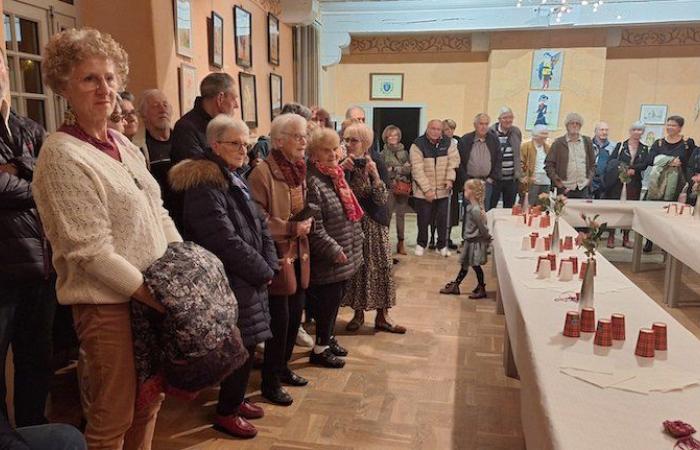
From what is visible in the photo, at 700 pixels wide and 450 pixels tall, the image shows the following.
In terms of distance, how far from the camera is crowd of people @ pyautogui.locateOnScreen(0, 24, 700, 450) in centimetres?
133

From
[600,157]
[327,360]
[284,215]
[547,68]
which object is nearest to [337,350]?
[327,360]

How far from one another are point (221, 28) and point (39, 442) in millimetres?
4001

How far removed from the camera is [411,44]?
333 inches

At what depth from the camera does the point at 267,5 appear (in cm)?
583

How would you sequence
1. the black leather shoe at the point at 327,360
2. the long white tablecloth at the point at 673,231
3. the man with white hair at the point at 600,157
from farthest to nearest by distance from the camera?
the man with white hair at the point at 600,157 < the long white tablecloth at the point at 673,231 < the black leather shoe at the point at 327,360

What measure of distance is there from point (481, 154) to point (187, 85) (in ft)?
10.6

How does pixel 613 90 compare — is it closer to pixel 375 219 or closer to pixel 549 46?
pixel 549 46

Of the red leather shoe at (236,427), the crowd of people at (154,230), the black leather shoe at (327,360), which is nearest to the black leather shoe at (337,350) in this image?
the crowd of people at (154,230)

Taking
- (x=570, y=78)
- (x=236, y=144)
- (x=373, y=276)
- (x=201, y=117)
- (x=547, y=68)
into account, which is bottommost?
(x=373, y=276)

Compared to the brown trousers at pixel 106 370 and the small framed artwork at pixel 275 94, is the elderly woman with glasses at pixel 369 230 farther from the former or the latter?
the small framed artwork at pixel 275 94

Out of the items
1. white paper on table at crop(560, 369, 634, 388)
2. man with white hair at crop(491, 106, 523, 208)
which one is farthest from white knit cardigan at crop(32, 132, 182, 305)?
man with white hair at crop(491, 106, 523, 208)

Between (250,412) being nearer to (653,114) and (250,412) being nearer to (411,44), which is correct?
(411,44)

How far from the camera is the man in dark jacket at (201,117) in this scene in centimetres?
250

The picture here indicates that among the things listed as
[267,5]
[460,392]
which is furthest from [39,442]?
[267,5]
